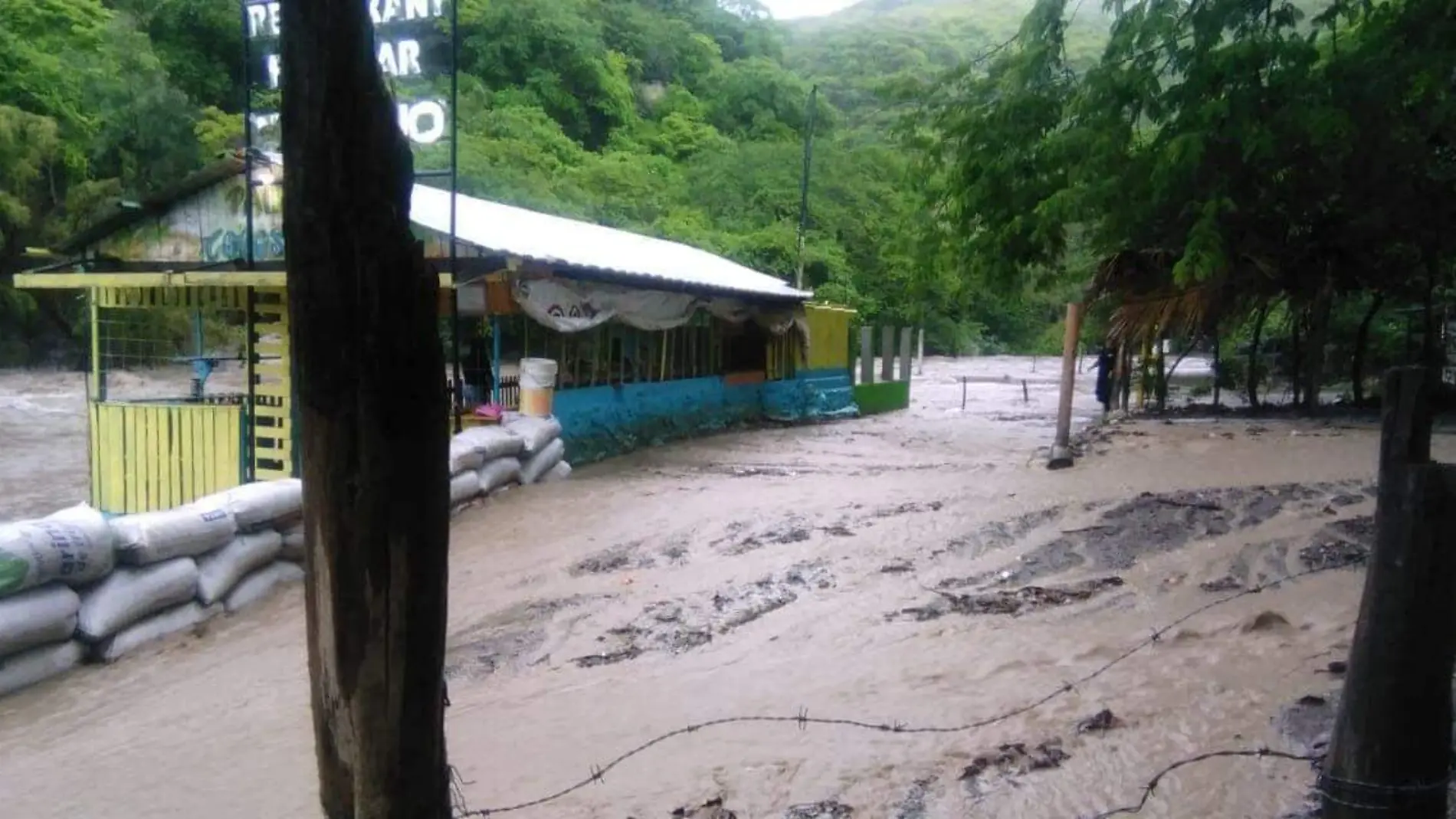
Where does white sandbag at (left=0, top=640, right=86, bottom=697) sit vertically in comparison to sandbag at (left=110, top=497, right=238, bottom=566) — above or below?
below

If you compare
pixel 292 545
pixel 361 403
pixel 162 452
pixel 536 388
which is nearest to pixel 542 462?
pixel 536 388

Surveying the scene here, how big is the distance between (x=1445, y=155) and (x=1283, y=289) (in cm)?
279

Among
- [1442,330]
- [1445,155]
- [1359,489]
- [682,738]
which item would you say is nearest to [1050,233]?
[1359,489]

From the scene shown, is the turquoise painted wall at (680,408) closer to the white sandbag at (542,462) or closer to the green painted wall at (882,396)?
the green painted wall at (882,396)

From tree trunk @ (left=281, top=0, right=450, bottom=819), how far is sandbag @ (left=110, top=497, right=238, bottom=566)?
4.99m

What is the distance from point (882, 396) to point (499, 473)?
13760 millimetres

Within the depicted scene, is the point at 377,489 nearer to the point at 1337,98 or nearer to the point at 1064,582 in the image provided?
the point at 1064,582

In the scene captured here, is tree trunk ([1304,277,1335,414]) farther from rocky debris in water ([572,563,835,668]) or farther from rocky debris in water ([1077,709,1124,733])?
rocky debris in water ([1077,709,1124,733])

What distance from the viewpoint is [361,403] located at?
68.0 inches

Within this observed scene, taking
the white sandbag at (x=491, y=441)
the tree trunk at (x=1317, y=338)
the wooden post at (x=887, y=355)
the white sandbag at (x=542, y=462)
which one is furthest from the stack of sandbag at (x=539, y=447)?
the wooden post at (x=887, y=355)

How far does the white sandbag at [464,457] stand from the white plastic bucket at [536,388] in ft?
6.36

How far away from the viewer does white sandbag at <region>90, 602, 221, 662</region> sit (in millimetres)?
5910

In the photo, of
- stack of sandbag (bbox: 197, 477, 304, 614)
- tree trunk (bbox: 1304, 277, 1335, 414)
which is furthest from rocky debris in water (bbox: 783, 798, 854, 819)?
tree trunk (bbox: 1304, 277, 1335, 414)

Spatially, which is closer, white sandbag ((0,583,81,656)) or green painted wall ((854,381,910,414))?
white sandbag ((0,583,81,656))
